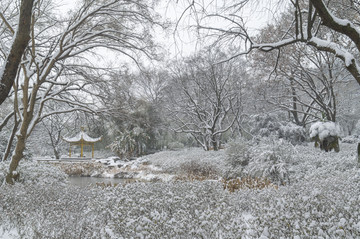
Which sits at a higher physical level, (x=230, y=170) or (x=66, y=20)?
(x=66, y=20)

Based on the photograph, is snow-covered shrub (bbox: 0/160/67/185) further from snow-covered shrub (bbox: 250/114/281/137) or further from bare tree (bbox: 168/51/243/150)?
snow-covered shrub (bbox: 250/114/281/137)

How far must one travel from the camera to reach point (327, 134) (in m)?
9.17

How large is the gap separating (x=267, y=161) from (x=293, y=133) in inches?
224

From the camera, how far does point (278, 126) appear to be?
12953mm

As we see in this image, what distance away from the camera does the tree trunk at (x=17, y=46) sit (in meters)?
3.07

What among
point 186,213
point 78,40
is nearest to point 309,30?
point 186,213

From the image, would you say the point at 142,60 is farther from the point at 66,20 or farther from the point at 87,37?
the point at 66,20

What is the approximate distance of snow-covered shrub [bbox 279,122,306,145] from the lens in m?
12.4

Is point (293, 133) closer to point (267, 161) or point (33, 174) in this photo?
point (267, 161)

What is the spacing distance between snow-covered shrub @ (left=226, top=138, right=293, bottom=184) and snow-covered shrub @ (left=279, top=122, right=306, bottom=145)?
155 inches

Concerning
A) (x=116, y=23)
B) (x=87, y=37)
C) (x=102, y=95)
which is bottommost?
(x=102, y=95)

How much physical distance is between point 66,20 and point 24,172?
488cm

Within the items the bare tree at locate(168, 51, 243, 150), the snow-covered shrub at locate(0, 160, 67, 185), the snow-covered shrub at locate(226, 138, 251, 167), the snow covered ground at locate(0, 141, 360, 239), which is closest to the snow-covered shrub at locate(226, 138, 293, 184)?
the snow-covered shrub at locate(226, 138, 251, 167)

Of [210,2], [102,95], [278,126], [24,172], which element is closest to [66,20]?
[102,95]
